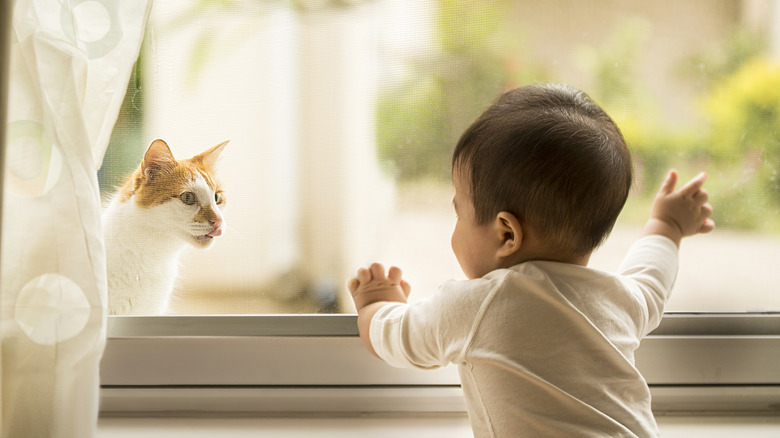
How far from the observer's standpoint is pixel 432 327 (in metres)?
0.69

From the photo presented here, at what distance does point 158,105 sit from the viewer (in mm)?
849

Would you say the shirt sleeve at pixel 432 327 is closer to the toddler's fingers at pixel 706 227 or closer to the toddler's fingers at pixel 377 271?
the toddler's fingers at pixel 377 271

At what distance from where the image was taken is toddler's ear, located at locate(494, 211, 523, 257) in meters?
0.67

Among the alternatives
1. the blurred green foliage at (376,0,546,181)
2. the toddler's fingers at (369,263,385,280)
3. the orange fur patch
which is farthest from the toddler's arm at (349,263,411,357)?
the orange fur patch

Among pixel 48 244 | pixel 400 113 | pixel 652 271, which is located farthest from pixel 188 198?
pixel 652 271

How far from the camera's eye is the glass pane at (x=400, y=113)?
855 millimetres

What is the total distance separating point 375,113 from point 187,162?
0.91ft

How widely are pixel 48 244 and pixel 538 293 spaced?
0.53m

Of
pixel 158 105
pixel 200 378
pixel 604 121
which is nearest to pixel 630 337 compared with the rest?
pixel 604 121

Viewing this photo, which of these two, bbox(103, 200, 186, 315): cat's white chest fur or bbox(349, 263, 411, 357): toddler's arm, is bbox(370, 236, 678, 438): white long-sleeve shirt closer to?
bbox(349, 263, 411, 357): toddler's arm

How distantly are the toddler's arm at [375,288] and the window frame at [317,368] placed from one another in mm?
70

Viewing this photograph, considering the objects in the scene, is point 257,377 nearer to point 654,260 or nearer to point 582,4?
point 654,260

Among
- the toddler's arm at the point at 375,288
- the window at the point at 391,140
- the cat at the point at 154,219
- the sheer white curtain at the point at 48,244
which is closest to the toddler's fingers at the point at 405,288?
the toddler's arm at the point at 375,288

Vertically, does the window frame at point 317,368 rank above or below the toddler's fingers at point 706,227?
below
